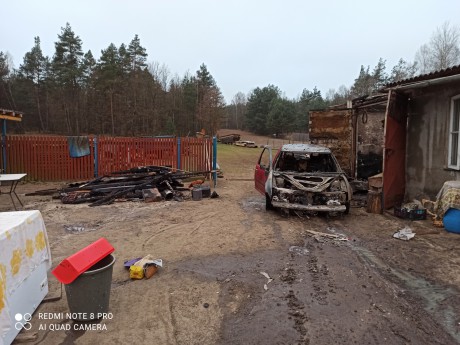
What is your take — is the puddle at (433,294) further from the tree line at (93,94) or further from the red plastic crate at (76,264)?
the tree line at (93,94)

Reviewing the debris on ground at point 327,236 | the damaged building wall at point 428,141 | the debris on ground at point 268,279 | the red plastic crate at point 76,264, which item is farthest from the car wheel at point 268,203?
the red plastic crate at point 76,264

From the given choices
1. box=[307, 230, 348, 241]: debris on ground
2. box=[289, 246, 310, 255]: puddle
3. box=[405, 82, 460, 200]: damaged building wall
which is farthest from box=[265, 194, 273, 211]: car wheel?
box=[405, 82, 460, 200]: damaged building wall

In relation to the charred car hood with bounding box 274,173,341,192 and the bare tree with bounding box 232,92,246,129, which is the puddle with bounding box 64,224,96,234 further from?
the bare tree with bounding box 232,92,246,129

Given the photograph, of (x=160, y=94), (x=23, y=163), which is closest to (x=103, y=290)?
(x=23, y=163)

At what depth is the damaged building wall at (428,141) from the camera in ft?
25.4

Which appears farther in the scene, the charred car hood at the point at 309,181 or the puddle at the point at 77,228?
the charred car hood at the point at 309,181

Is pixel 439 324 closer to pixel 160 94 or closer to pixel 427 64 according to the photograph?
pixel 160 94

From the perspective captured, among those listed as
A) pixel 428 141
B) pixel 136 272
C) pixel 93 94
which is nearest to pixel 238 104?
pixel 93 94

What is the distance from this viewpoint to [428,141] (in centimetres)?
830

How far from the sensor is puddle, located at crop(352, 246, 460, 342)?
3248mm

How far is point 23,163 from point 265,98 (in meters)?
56.0

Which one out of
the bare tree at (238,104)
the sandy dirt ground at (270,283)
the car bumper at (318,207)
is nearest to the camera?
the sandy dirt ground at (270,283)

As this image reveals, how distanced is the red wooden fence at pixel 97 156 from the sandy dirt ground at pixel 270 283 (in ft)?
19.9

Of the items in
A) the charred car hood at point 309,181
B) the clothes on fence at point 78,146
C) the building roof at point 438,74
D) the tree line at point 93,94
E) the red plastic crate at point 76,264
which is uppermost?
the tree line at point 93,94
